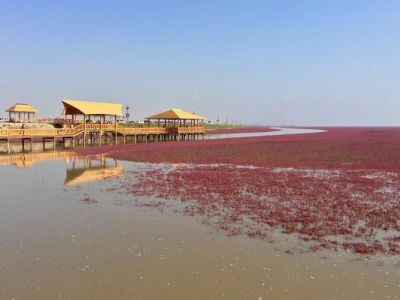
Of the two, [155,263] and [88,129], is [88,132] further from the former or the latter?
[155,263]

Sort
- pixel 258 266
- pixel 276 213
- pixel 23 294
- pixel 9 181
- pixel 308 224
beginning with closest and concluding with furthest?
pixel 23 294 < pixel 258 266 < pixel 308 224 < pixel 276 213 < pixel 9 181

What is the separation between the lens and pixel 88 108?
166 ft

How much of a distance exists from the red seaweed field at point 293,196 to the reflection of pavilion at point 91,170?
1622 millimetres

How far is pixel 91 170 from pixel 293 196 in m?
15.1

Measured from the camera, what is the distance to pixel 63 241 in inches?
423

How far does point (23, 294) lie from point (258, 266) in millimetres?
5286

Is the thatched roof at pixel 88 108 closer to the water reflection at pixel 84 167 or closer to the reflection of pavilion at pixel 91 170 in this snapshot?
the water reflection at pixel 84 167

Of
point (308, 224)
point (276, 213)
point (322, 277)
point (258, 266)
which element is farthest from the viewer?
point (276, 213)

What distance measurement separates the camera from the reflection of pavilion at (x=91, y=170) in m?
22.0

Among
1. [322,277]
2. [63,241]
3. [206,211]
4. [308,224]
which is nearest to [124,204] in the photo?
[206,211]

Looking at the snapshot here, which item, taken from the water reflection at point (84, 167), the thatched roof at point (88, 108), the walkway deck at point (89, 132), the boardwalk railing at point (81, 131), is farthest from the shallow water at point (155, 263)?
the thatched roof at point (88, 108)

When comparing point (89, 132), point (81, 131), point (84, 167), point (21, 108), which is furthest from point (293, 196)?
point (21, 108)

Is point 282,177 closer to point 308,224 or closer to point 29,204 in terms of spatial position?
point 308,224

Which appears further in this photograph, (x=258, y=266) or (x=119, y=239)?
(x=119, y=239)
